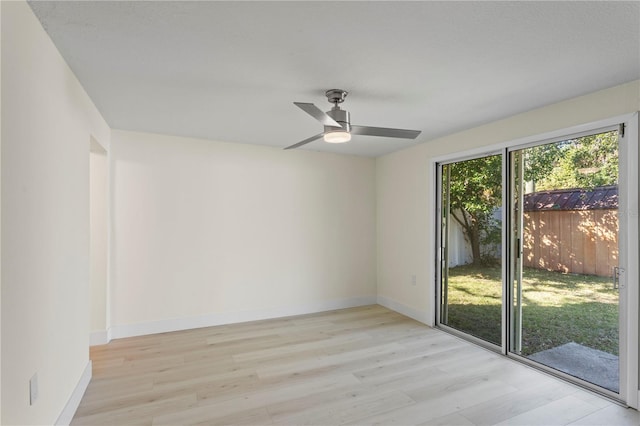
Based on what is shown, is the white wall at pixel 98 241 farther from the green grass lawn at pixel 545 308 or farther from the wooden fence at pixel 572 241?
the wooden fence at pixel 572 241

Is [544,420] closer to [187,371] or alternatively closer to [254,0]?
[187,371]

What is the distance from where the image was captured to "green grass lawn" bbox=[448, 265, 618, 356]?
8.35 feet

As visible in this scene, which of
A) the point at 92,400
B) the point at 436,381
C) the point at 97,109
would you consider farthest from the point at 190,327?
the point at 436,381

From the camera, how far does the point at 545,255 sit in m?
2.90

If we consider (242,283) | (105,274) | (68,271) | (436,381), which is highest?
(68,271)

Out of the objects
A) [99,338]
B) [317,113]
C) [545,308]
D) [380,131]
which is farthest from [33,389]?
[545,308]

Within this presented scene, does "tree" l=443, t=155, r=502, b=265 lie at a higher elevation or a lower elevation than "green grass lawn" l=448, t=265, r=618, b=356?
higher

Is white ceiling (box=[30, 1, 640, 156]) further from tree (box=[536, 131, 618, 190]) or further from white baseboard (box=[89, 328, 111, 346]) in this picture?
white baseboard (box=[89, 328, 111, 346])

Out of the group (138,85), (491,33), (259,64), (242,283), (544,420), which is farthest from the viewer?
(242,283)

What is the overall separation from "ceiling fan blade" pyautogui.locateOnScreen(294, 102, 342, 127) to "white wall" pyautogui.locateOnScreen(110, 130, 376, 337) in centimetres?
220

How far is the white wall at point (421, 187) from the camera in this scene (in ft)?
8.20

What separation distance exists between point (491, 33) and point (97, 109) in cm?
313

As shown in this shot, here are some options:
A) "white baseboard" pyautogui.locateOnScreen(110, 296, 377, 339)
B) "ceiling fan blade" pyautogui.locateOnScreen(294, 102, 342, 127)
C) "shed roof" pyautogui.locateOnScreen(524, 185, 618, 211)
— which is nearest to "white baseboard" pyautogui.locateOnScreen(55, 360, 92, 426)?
"white baseboard" pyautogui.locateOnScreen(110, 296, 377, 339)

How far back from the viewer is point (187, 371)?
2.81 metres
